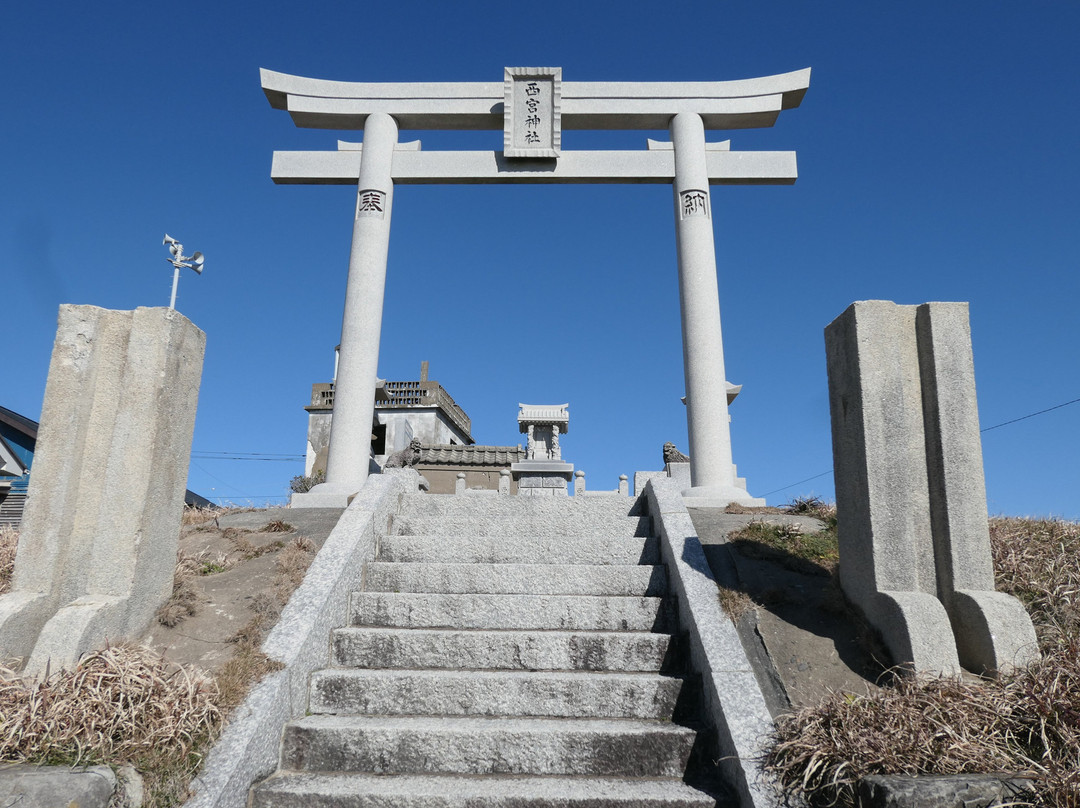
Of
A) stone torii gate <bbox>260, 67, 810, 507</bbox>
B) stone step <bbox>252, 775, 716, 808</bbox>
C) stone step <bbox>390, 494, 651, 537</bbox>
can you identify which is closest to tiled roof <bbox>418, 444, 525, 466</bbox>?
stone torii gate <bbox>260, 67, 810, 507</bbox>

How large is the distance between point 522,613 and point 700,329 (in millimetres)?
5651

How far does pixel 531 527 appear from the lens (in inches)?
233

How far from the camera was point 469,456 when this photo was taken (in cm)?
2409

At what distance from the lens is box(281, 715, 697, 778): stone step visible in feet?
Answer: 11.4

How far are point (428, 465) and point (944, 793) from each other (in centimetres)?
2170

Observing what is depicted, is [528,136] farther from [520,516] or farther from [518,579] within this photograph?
[518,579]

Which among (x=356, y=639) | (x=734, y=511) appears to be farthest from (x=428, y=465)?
(x=356, y=639)

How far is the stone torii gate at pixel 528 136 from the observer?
979 centimetres

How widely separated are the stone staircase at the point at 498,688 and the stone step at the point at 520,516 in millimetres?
391

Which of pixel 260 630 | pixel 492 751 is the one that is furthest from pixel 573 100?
pixel 492 751

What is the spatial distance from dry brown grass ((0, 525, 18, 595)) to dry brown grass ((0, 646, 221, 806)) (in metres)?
1.59

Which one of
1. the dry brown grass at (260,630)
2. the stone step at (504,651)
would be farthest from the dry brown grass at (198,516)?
the stone step at (504,651)

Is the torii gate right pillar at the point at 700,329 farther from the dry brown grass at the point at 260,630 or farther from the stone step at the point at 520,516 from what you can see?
the dry brown grass at the point at 260,630

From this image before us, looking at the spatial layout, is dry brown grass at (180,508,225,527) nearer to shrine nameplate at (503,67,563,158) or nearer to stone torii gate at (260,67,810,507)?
stone torii gate at (260,67,810,507)
